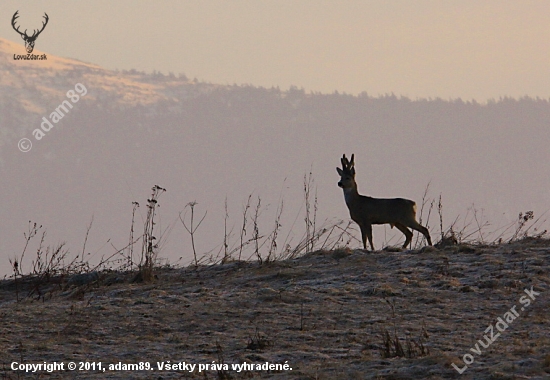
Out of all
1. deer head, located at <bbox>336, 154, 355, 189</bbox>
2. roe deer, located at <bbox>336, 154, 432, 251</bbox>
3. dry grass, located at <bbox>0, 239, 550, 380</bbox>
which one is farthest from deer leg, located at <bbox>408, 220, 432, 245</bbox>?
dry grass, located at <bbox>0, 239, 550, 380</bbox>

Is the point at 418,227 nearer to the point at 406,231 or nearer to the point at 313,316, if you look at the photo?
the point at 406,231

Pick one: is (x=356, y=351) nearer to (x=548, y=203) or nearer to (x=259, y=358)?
(x=259, y=358)

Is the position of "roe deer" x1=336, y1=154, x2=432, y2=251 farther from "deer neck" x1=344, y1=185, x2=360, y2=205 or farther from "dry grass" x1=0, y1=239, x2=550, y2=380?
"dry grass" x1=0, y1=239, x2=550, y2=380

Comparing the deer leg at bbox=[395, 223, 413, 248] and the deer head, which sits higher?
the deer head

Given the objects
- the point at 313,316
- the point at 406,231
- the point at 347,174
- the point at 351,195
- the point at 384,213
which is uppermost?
the point at 347,174

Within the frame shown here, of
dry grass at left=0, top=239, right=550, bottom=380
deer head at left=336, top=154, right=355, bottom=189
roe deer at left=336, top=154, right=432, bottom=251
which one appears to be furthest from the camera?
deer head at left=336, top=154, right=355, bottom=189

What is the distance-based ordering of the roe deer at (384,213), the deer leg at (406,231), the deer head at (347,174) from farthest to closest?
the deer head at (347,174)
the deer leg at (406,231)
the roe deer at (384,213)

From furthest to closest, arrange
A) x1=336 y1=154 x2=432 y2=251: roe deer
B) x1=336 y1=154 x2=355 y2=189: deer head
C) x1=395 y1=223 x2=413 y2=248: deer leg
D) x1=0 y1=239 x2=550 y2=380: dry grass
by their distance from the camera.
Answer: x1=336 y1=154 x2=355 y2=189: deer head, x1=395 y1=223 x2=413 y2=248: deer leg, x1=336 y1=154 x2=432 y2=251: roe deer, x1=0 y1=239 x2=550 y2=380: dry grass

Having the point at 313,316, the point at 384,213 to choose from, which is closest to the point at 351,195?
the point at 384,213

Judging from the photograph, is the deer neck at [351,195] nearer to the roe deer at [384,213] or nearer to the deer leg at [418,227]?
the roe deer at [384,213]

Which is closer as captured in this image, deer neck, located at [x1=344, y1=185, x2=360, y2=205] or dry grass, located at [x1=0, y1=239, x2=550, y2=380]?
dry grass, located at [x1=0, y1=239, x2=550, y2=380]

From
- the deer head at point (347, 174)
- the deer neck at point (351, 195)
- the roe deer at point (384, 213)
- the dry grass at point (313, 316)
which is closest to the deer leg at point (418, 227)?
the roe deer at point (384, 213)

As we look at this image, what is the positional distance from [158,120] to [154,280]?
17155 centimetres

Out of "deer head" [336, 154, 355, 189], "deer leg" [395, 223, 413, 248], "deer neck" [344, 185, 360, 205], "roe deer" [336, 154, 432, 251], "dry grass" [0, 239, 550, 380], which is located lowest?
"dry grass" [0, 239, 550, 380]
